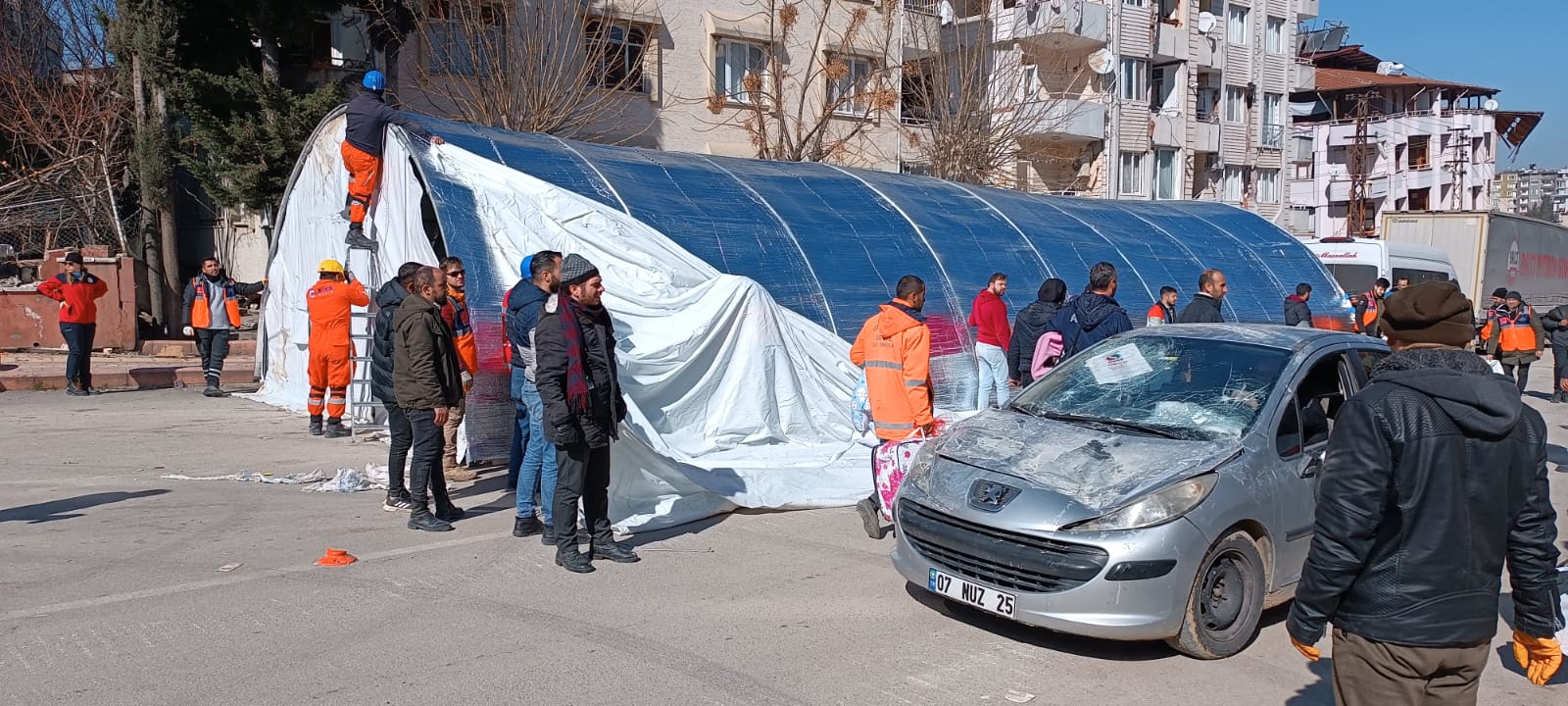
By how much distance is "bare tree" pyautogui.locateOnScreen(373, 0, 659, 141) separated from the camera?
19125mm

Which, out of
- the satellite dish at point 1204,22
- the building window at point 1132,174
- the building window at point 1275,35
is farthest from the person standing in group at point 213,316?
the building window at point 1275,35

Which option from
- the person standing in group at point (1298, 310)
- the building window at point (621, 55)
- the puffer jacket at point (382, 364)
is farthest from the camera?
the building window at point (621, 55)

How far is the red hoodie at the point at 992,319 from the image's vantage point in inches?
414

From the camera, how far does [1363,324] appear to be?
58.9 ft

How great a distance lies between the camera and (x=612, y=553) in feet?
21.5

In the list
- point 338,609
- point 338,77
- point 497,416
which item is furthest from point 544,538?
point 338,77

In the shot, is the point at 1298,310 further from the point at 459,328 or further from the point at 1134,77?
the point at 1134,77

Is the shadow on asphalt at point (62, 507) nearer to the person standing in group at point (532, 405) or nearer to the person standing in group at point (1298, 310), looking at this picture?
the person standing in group at point (532, 405)

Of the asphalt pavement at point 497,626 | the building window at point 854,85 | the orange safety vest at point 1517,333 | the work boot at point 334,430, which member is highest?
the building window at point 854,85

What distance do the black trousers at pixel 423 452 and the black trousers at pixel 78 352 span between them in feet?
28.9

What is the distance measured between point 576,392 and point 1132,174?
115ft

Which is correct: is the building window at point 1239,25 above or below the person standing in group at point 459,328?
above

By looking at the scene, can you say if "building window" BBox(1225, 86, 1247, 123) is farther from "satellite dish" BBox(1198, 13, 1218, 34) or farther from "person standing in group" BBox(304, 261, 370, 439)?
"person standing in group" BBox(304, 261, 370, 439)

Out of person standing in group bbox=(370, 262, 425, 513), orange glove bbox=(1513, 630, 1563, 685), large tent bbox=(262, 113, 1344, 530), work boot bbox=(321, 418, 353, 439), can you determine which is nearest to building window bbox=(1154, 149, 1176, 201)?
large tent bbox=(262, 113, 1344, 530)
